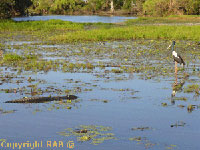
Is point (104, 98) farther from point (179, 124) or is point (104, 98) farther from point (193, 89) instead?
point (179, 124)

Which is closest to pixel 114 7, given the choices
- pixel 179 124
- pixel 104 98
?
pixel 104 98

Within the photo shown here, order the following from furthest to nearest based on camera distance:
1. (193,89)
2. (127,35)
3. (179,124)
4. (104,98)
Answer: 1. (127,35)
2. (193,89)
3. (104,98)
4. (179,124)

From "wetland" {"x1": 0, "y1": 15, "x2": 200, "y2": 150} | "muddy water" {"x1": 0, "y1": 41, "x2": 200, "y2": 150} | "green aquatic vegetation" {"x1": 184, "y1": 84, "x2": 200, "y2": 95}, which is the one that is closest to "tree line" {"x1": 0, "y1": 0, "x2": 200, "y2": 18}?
"wetland" {"x1": 0, "y1": 15, "x2": 200, "y2": 150}

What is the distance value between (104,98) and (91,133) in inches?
124

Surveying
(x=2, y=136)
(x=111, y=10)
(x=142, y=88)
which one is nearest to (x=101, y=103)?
(x=142, y=88)

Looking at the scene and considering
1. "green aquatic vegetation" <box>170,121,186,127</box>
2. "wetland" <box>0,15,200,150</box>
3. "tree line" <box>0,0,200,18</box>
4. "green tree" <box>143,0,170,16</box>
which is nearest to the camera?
"wetland" <box>0,15,200,150</box>

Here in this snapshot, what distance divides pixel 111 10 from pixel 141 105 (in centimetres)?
7980

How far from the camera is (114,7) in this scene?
93438mm

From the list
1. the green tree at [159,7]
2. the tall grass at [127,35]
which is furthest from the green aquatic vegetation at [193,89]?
the green tree at [159,7]

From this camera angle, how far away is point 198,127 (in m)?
8.62

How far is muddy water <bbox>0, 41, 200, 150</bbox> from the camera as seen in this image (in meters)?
7.95

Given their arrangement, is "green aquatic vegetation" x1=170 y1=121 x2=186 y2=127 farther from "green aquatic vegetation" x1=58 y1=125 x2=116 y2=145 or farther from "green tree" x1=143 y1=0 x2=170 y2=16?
"green tree" x1=143 y1=0 x2=170 y2=16

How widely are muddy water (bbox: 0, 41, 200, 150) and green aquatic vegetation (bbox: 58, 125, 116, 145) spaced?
105 millimetres

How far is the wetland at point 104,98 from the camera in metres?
8.07
